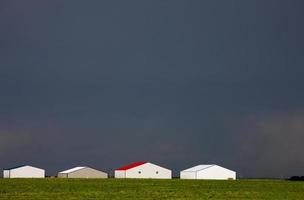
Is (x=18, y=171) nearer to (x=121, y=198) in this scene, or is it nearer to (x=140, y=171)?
(x=140, y=171)

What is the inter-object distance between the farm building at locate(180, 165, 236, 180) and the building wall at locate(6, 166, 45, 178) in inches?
1425

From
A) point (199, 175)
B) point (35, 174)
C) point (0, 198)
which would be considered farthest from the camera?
point (35, 174)

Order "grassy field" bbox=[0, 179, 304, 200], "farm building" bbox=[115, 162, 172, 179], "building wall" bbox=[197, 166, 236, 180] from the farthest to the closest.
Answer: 1. "farm building" bbox=[115, 162, 172, 179]
2. "building wall" bbox=[197, 166, 236, 180]
3. "grassy field" bbox=[0, 179, 304, 200]

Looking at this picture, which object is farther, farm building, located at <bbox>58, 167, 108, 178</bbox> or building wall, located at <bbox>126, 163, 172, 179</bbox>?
farm building, located at <bbox>58, 167, 108, 178</bbox>

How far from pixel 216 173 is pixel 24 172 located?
4699 centimetres

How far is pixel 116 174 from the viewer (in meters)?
157

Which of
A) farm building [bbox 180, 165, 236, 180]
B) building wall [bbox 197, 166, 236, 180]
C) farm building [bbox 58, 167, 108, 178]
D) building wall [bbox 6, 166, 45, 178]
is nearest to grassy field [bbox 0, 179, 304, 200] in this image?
building wall [bbox 197, 166, 236, 180]

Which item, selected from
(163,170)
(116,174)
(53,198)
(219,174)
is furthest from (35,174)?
(53,198)

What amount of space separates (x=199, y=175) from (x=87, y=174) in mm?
28142

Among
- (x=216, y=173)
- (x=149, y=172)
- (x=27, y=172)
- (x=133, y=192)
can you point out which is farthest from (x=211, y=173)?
(x=133, y=192)

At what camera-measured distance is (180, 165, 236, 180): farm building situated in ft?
487

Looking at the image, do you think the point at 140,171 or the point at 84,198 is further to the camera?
the point at 140,171

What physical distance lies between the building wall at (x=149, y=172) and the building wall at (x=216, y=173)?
30.4ft

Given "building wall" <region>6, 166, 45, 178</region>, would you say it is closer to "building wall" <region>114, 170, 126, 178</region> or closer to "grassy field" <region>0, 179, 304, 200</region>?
"building wall" <region>114, 170, 126, 178</region>
